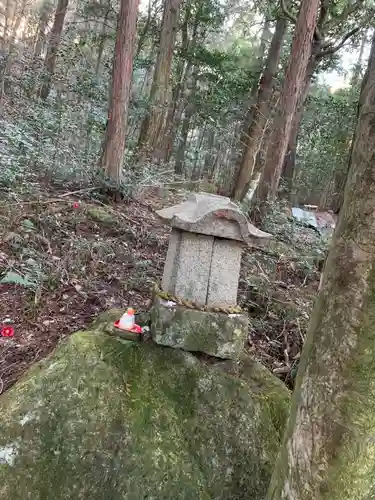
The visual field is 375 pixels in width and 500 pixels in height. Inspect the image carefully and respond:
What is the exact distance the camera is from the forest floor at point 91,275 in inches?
158

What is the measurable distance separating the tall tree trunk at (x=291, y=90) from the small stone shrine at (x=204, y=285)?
545cm

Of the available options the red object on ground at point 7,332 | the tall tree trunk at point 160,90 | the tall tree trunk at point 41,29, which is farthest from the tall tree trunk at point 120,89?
the tall tree trunk at point 41,29

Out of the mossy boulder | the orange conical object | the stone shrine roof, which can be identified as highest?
the stone shrine roof

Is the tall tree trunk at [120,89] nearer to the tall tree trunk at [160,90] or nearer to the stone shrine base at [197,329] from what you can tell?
the tall tree trunk at [160,90]

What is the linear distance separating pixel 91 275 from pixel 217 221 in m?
2.32

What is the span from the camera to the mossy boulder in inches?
101

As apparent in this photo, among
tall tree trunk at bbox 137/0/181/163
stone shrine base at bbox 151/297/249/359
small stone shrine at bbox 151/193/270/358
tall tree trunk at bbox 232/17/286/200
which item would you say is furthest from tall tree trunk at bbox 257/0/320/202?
stone shrine base at bbox 151/297/249/359

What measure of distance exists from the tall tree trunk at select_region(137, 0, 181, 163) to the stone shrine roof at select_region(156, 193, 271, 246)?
7.19 m

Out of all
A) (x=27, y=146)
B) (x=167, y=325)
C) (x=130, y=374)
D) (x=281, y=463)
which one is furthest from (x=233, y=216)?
(x=27, y=146)

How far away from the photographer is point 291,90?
25.9ft

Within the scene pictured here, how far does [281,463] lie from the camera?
1758 millimetres

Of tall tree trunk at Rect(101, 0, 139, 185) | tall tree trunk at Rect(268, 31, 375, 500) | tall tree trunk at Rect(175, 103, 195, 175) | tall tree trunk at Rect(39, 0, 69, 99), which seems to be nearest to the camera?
tall tree trunk at Rect(268, 31, 375, 500)

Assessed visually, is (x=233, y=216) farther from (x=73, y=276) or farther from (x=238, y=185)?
(x=238, y=185)

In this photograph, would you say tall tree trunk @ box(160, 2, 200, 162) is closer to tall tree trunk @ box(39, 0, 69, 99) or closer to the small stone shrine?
tall tree trunk @ box(39, 0, 69, 99)
